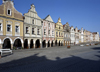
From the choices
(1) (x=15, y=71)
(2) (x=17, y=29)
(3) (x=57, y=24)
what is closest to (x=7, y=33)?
(2) (x=17, y=29)

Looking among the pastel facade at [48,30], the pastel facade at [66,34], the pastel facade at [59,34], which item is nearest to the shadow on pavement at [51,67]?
the pastel facade at [48,30]

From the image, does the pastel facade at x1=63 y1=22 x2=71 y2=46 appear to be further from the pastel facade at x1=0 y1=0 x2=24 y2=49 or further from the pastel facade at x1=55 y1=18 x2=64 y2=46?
the pastel facade at x1=0 y1=0 x2=24 y2=49

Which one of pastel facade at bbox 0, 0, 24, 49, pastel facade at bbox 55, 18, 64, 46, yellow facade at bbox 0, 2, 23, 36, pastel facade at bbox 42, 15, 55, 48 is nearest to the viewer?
pastel facade at bbox 0, 0, 24, 49

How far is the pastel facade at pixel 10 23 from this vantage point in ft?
63.9

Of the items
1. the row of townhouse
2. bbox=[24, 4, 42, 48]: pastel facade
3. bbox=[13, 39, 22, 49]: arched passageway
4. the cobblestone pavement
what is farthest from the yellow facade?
the cobblestone pavement

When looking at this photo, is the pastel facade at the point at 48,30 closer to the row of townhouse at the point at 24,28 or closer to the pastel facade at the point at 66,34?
the row of townhouse at the point at 24,28

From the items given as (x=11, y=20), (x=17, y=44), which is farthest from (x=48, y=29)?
(x=11, y=20)

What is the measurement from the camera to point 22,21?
77.9 feet

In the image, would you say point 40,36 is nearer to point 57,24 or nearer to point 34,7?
point 34,7

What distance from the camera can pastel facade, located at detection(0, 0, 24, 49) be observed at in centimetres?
1947

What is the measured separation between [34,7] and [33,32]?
25.0 feet

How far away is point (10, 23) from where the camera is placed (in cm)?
2091

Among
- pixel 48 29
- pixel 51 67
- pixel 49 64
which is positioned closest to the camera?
pixel 51 67

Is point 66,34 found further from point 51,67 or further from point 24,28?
point 51,67
